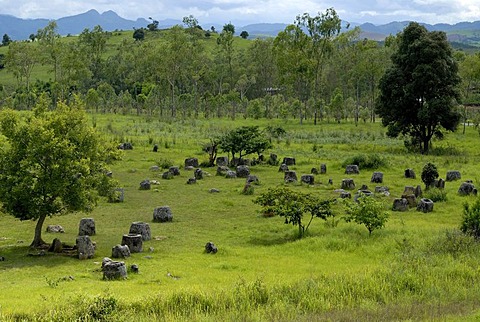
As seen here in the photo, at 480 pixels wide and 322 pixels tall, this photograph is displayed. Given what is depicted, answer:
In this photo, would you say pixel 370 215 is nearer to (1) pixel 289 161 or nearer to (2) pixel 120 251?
(2) pixel 120 251

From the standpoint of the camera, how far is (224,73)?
118 m

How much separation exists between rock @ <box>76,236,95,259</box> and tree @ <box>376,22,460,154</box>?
37129mm

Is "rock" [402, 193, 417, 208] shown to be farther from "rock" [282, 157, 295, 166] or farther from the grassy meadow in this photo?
"rock" [282, 157, 295, 166]

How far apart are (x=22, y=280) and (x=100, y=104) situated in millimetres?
91822

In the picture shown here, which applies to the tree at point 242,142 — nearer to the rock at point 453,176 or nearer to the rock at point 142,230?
the rock at point 453,176

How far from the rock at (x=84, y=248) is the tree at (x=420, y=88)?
3713cm

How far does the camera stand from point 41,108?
23453 millimetres

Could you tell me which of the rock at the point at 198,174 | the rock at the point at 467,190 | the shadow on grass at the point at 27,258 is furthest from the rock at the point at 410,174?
the shadow on grass at the point at 27,258

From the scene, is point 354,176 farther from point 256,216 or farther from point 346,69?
point 346,69

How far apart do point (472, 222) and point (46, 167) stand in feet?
53.3

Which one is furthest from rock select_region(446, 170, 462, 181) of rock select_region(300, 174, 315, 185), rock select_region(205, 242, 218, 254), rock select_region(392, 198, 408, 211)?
rock select_region(205, 242, 218, 254)

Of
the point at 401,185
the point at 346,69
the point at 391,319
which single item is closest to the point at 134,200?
the point at 401,185

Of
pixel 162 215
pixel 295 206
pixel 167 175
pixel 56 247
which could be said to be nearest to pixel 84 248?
pixel 56 247

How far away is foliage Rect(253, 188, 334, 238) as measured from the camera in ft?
74.8
